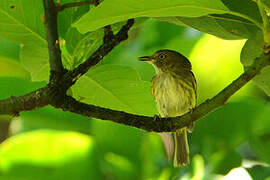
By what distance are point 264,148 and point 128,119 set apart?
67cm

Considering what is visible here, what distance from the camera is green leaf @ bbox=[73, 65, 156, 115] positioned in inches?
48.4

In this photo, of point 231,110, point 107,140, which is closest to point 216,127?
point 231,110

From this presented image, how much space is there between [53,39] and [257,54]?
1.42 feet

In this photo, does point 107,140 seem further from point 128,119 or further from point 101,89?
point 128,119

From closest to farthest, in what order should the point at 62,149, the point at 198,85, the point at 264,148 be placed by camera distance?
1. the point at 62,149
2. the point at 264,148
3. the point at 198,85

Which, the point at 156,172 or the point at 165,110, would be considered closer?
the point at 156,172

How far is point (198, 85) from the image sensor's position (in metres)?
1.87

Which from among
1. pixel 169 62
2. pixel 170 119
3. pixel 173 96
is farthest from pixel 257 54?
pixel 169 62

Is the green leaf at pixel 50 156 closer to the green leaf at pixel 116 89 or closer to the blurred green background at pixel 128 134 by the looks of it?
the blurred green background at pixel 128 134

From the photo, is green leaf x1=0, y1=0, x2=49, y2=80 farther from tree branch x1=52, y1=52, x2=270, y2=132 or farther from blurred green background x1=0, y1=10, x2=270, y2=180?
tree branch x1=52, y1=52, x2=270, y2=132

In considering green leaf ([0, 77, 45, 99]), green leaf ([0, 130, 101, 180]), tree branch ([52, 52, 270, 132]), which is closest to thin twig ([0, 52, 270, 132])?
tree branch ([52, 52, 270, 132])

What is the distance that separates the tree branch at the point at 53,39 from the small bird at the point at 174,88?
4.70 ft

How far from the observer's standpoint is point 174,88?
8.82ft

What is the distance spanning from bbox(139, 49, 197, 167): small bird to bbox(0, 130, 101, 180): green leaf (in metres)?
0.98
